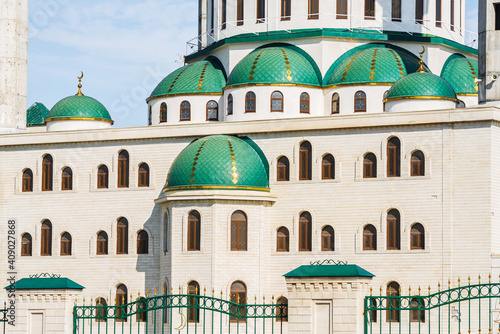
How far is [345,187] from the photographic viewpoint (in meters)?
34.3

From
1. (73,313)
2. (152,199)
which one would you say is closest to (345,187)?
(152,199)

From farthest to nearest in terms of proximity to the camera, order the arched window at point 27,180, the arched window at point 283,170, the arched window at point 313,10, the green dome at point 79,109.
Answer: the arched window at point 313,10, the green dome at point 79,109, the arched window at point 27,180, the arched window at point 283,170

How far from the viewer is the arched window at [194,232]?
1340 inches

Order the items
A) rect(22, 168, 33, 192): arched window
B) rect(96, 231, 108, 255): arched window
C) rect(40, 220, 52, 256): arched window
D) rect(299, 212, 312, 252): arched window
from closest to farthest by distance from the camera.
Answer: rect(299, 212, 312, 252): arched window, rect(96, 231, 108, 255): arched window, rect(40, 220, 52, 256): arched window, rect(22, 168, 33, 192): arched window

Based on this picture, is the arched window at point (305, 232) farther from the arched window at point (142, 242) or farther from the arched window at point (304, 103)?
the arched window at point (142, 242)

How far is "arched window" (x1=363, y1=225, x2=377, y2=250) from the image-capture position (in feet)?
111

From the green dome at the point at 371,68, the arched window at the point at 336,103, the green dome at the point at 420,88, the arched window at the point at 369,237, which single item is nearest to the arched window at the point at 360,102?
the green dome at the point at 371,68

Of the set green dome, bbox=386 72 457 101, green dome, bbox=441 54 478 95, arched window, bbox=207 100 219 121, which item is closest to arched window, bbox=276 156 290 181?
green dome, bbox=386 72 457 101

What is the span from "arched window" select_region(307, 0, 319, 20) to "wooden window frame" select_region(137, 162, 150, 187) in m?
8.03

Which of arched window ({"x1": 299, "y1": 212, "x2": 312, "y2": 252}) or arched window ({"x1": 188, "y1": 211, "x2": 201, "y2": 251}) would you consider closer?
arched window ({"x1": 188, "y1": 211, "x2": 201, "y2": 251})

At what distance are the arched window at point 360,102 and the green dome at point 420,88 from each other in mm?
1751

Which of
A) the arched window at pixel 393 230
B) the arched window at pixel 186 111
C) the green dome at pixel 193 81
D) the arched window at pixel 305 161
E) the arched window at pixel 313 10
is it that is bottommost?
the arched window at pixel 393 230

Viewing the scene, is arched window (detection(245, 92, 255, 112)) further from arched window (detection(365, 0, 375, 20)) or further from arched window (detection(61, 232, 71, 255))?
arched window (detection(61, 232, 71, 255))

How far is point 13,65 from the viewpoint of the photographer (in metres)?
39.2
